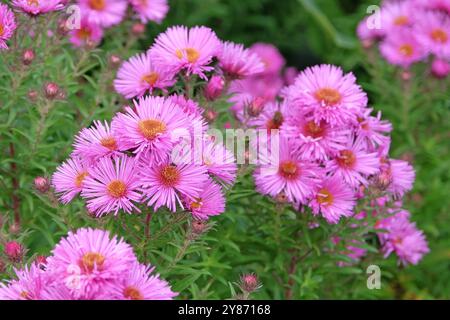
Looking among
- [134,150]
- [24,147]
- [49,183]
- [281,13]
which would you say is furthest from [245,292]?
[281,13]

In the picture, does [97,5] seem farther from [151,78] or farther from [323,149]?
[323,149]

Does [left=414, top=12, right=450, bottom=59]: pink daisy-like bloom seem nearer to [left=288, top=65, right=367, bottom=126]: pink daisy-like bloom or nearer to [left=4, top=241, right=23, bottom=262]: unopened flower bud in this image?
[left=288, top=65, right=367, bottom=126]: pink daisy-like bloom

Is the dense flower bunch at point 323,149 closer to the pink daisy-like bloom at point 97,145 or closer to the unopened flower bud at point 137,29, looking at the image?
the pink daisy-like bloom at point 97,145

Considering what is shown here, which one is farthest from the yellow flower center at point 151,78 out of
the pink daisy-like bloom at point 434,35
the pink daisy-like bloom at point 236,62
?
the pink daisy-like bloom at point 434,35

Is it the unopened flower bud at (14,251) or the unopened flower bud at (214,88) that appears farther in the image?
the unopened flower bud at (214,88)

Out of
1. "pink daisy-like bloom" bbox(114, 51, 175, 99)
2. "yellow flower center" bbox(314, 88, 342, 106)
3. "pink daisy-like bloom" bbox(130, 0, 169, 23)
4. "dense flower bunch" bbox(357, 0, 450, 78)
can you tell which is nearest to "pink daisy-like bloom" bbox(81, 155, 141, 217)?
"pink daisy-like bloom" bbox(114, 51, 175, 99)
